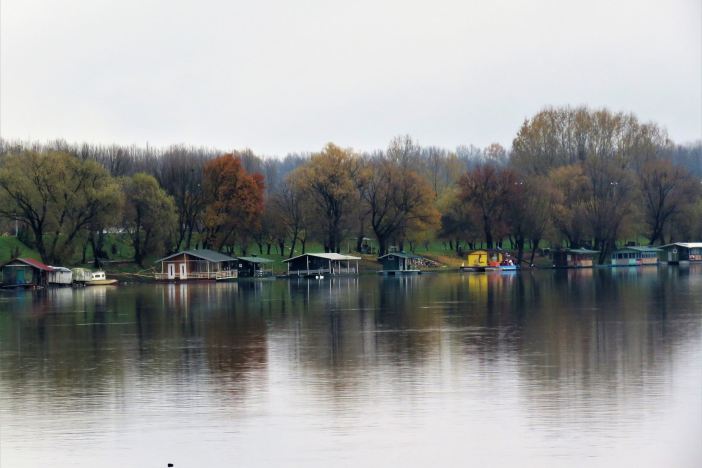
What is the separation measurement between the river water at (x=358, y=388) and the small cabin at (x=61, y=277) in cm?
3693

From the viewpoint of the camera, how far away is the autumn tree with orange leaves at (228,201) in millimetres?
108312

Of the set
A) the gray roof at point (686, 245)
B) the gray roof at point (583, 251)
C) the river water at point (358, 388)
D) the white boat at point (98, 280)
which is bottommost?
the river water at point (358, 388)

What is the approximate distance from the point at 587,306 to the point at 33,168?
5859 centimetres

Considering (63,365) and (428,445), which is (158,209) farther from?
(428,445)

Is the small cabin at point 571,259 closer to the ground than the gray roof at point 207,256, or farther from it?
closer to the ground

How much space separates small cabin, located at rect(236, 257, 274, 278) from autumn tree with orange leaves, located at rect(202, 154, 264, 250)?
14.5 feet

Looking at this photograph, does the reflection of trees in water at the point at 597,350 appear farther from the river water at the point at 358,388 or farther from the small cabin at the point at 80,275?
the small cabin at the point at 80,275

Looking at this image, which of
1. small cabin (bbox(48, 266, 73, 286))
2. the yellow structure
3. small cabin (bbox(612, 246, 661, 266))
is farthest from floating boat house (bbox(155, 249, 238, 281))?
small cabin (bbox(612, 246, 661, 266))

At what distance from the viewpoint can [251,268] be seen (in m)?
107

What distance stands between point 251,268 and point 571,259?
38.1 meters

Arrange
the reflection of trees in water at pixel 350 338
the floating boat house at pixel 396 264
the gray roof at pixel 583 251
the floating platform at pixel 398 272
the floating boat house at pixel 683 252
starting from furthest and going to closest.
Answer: the floating boat house at pixel 683 252 → the gray roof at pixel 583 251 → the floating boat house at pixel 396 264 → the floating platform at pixel 398 272 → the reflection of trees in water at pixel 350 338

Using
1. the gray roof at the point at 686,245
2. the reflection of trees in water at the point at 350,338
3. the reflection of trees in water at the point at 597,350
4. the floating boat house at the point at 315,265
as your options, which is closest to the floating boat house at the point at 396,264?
the floating boat house at the point at 315,265

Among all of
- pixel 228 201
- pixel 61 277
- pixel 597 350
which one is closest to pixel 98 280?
pixel 61 277

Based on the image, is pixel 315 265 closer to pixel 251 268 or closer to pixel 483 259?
pixel 251 268
